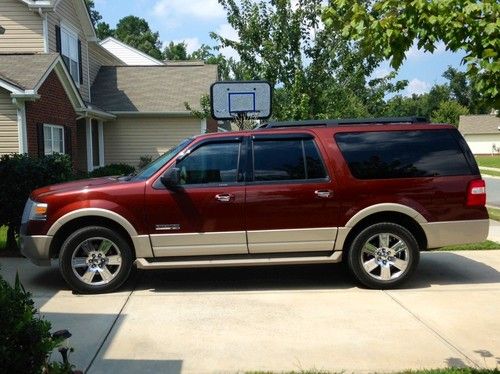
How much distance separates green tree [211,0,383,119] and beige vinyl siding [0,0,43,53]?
334 inches

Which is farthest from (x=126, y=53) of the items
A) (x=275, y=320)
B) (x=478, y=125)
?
(x=478, y=125)

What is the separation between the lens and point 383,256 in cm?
672

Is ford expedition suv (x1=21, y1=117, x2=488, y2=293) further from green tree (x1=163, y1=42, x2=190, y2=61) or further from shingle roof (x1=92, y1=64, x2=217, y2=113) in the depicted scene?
green tree (x1=163, y1=42, x2=190, y2=61)

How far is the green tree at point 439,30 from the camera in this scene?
311 centimetres

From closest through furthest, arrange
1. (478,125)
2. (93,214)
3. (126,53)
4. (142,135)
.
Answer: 1. (93,214)
2. (142,135)
3. (126,53)
4. (478,125)

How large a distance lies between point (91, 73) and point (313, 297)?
21144 millimetres

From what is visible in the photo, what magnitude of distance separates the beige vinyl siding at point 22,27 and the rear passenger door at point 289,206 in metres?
14.3

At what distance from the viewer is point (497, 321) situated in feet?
18.0

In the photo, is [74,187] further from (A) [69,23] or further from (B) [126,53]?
(B) [126,53]

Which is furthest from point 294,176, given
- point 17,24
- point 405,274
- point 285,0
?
point 17,24

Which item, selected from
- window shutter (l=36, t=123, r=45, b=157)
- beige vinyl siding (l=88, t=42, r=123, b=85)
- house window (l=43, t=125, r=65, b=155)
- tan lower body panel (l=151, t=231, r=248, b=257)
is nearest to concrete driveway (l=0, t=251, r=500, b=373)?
tan lower body panel (l=151, t=231, r=248, b=257)

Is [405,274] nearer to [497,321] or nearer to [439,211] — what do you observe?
[439,211]

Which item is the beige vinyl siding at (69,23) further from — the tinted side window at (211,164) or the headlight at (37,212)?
the tinted side window at (211,164)

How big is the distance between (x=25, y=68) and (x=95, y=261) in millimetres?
10958
